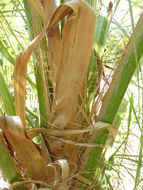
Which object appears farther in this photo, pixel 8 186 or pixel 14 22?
pixel 14 22

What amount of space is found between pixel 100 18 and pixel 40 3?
0.48ft

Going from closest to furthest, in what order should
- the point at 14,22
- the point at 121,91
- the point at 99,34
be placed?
the point at 121,91 < the point at 99,34 < the point at 14,22

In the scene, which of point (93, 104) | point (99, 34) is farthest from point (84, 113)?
point (99, 34)

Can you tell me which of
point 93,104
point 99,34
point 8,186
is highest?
point 99,34

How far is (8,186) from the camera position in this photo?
508 millimetres

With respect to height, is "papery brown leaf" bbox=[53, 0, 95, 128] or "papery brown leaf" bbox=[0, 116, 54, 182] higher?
"papery brown leaf" bbox=[53, 0, 95, 128]

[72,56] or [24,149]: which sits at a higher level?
[72,56]

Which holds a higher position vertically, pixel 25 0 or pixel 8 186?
pixel 25 0

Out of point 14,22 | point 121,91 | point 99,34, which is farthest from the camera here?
point 14,22

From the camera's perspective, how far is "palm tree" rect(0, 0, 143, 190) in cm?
46

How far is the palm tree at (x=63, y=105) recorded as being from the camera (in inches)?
18.1

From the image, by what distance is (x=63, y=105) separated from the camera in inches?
19.9

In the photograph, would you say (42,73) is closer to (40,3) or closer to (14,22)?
(40,3)

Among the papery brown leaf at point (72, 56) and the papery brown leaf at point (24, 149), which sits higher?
the papery brown leaf at point (72, 56)
